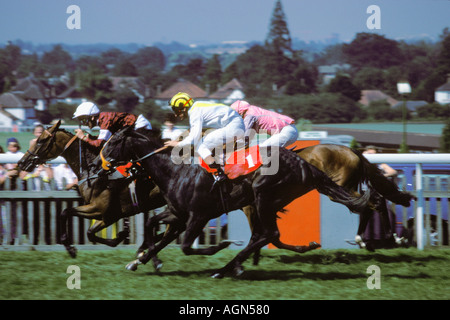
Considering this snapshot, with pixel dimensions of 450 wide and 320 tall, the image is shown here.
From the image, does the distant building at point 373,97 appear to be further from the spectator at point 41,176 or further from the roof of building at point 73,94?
the spectator at point 41,176


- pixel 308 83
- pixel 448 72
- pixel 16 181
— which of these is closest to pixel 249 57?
pixel 308 83

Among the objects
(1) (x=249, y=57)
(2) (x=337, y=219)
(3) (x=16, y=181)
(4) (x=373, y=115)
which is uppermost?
(1) (x=249, y=57)

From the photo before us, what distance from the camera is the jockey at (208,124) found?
5.60 meters

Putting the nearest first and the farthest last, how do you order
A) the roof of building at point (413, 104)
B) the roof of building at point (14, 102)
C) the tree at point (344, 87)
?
the roof of building at point (413, 104), the tree at point (344, 87), the roof of building at point (14, 102)

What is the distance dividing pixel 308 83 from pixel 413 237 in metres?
71.2

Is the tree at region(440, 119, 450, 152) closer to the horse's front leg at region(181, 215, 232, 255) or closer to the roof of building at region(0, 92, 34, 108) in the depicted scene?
the horse's front leg at region(181, 215, 232, 255)

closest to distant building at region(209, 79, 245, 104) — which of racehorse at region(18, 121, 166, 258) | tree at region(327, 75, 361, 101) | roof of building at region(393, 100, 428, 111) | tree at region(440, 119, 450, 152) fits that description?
tree at region(327, 75, 361, 101)

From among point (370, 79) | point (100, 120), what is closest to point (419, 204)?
point (100, 120)

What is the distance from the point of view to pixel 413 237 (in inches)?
276

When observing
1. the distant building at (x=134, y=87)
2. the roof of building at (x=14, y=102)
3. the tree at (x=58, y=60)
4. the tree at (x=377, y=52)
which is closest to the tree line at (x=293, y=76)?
the tree at (x=377, y=52)

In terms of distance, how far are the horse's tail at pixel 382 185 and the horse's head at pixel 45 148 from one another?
3.31 meters

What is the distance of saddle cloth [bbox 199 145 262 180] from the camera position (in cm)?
568
